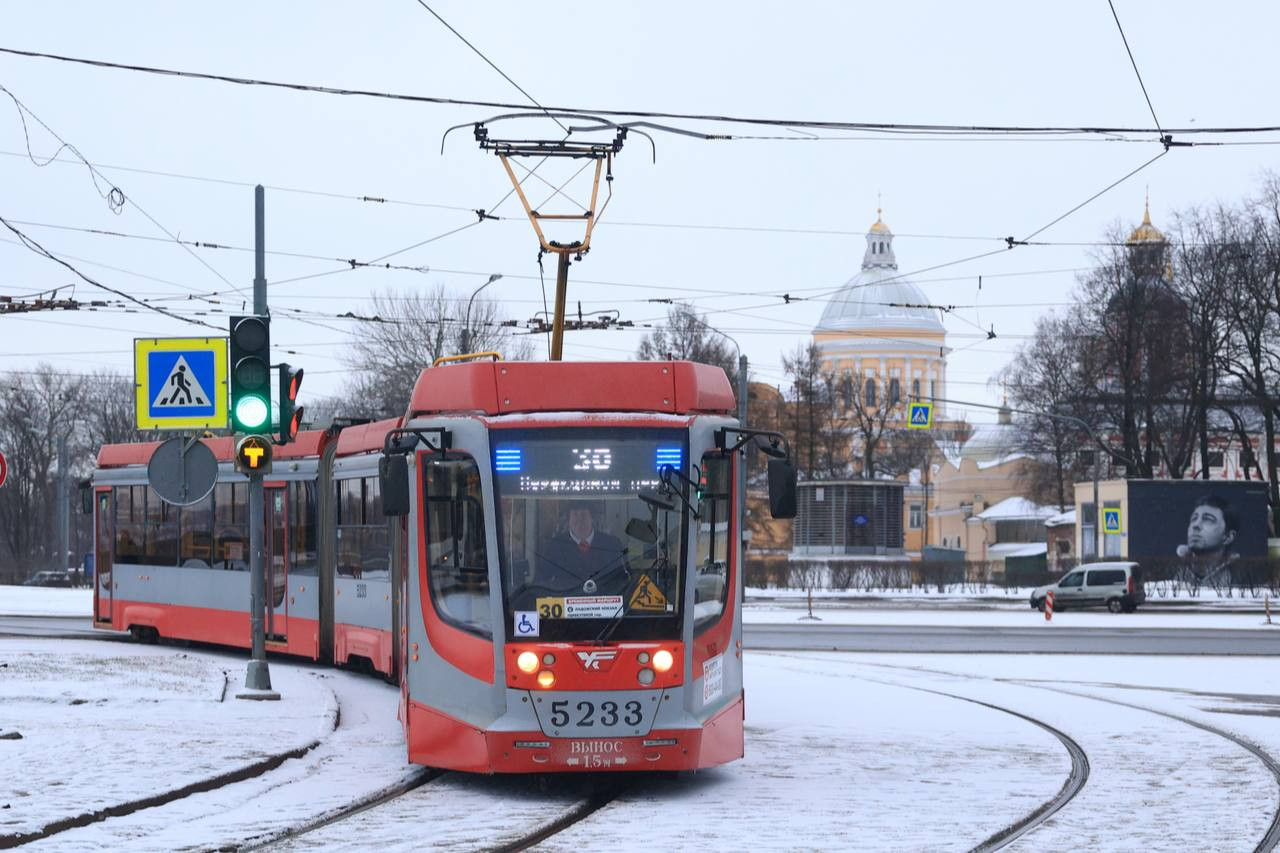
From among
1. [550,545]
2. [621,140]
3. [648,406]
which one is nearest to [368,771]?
[550,545]

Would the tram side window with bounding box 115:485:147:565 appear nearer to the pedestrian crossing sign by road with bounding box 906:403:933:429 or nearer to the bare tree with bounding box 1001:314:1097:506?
the pedestrian crossing sign by road with bounding box 906:403:933:429

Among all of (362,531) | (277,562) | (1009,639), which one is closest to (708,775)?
(362,531)

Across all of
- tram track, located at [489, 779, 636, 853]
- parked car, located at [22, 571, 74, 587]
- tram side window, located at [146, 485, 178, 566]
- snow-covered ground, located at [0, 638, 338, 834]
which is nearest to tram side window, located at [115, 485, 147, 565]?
tram side window, located at [146, 485, 178, 566]

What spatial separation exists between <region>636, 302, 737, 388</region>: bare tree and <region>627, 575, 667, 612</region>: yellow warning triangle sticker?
58838mm

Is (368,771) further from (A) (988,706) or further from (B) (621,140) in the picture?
(B) (621,140)

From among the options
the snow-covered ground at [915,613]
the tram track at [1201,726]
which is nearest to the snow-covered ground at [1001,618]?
the snow-covered ground at [915,613]

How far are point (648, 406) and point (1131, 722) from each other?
267 inches

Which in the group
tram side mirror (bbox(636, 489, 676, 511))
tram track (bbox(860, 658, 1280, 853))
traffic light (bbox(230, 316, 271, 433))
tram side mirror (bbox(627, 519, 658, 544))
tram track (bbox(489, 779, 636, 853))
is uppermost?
traffic light (bbox(230, 316, 271, 433))

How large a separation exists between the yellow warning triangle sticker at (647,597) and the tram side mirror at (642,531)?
0.78 ft

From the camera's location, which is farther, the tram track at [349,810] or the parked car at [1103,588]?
the parked car at [1103,588]

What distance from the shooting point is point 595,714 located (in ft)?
37.1

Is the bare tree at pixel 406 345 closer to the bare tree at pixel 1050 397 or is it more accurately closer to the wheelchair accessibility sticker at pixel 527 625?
the bare tree at pixel 1050 397

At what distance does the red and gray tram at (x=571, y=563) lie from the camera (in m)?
11.3

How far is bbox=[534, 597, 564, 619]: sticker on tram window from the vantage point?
11430mm
